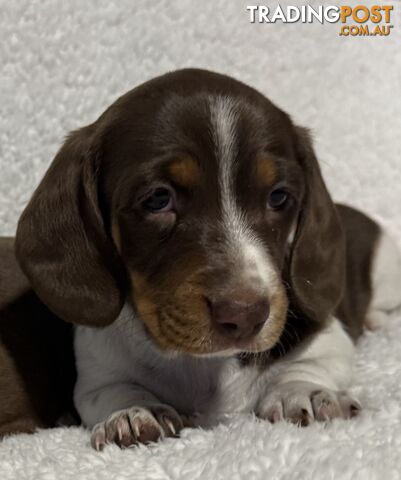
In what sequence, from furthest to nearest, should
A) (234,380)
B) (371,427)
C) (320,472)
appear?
(234,380) < (371,427) < (320,472)

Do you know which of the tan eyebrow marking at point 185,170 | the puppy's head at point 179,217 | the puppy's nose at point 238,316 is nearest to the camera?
the puppy's nose at point 238,316

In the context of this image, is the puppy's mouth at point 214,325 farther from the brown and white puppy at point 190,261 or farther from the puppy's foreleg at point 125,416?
the puppy's foreleg at point 125,416

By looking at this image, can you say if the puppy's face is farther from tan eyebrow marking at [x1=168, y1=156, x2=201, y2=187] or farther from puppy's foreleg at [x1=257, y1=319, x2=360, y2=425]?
puppy's foreleg at [x1=257, y1=319, x2=360, y2=425]

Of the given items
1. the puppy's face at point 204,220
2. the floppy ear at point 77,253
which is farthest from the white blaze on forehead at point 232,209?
the floppy ear at point 77,253

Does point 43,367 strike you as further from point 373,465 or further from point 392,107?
point 392,107

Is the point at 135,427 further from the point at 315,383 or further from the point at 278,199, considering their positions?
the point at 278,199

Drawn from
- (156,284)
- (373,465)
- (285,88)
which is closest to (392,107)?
(285,88)

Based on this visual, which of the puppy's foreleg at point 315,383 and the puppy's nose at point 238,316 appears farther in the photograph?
the puppy's foreleg at point 315,383
